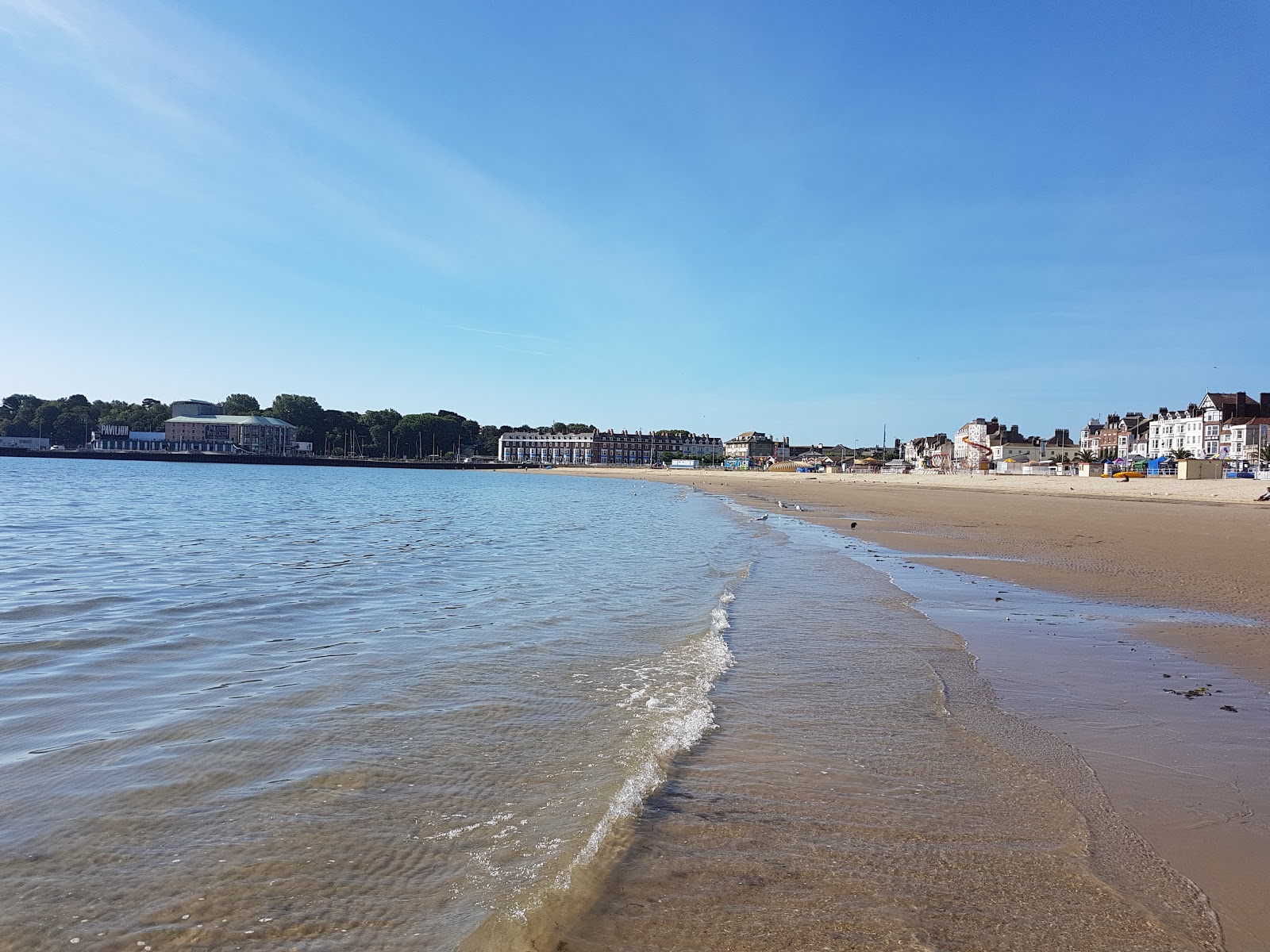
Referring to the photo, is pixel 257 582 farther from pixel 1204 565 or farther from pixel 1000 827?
pixel 1204 565

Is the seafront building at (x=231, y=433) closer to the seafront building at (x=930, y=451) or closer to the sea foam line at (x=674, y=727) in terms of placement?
the seafront building at (x=930, y=451)

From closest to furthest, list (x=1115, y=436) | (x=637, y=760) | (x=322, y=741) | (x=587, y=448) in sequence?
1. (x=637, y=760)
2. (x=322, y=741)
3. (x=1115, y=436)
4. (x=587, y=448)

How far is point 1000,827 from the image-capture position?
3.28 meters

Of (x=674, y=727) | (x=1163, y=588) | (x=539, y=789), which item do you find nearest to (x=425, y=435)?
(x=1163, y=588)

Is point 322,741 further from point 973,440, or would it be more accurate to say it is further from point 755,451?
point 755,451

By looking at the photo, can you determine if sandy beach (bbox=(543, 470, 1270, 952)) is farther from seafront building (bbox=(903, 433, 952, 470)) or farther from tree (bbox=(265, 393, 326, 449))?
tree (bbox=(265, 393, 326, 449))

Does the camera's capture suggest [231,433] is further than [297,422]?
No

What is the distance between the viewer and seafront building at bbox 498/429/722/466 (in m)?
187

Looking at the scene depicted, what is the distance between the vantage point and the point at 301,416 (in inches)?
6644

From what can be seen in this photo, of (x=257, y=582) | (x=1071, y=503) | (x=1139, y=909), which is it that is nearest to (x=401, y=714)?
(x=1139, y=909)

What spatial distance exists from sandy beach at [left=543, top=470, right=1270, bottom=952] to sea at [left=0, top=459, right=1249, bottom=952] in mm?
197

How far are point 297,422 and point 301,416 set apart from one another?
1.78 m

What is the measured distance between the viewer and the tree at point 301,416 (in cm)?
16800

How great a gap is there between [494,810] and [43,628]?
6335 mm
